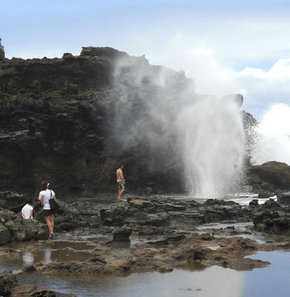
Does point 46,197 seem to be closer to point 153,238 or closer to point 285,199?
point 153,238

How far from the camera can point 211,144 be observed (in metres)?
34.0

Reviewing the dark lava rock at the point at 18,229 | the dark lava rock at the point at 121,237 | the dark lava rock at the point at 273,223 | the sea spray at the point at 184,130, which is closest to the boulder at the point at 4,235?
the dark lava rock at the point at 18,229

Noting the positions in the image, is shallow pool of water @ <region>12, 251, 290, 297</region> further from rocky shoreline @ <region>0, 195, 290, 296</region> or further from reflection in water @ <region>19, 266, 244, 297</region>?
rocky shoreline @ <region>0, 195, 290, 296</region>

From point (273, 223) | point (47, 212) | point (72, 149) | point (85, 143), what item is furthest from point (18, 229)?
point (85, 143)

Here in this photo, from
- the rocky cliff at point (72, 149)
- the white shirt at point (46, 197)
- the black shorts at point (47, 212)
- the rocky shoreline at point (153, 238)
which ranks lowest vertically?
the rocky shoreline at point (153, 238)

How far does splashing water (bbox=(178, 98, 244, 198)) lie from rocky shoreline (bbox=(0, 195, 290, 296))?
1195 centimetres

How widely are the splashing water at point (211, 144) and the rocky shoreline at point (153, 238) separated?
39.2 ft

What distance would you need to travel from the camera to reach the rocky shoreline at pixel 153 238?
9.41 m

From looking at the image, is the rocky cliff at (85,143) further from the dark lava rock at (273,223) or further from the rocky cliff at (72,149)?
the dark lava rock at (273,223)

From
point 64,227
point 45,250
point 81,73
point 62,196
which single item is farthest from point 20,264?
point 81,73

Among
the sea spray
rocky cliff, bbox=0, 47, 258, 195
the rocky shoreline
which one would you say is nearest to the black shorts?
the rocky shoreline

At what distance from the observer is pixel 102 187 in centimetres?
3253

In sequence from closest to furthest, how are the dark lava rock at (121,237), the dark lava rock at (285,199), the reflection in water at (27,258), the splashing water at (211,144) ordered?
1. the reflection in water at (27,258)
2. the dark lava rock at (121,237)
3. the dark lava rock at (285,199)
4. the splashing water at (211,144)

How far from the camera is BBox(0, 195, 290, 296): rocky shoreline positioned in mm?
9414
